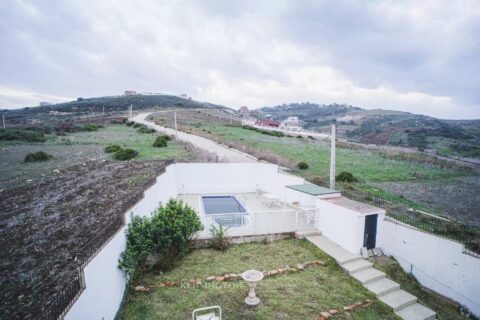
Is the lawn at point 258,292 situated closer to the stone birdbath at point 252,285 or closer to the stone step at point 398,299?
the stone birdbath at point 252,285

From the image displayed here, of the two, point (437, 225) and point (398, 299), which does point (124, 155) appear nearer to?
point (398, 299)

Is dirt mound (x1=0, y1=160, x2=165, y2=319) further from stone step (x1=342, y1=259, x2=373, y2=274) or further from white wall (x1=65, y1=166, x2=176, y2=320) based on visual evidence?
stone step (x1=342, y1=259, x2=373, y2=274)

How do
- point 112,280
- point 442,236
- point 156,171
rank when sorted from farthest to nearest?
point 156,171, point 442,236, point 112,280

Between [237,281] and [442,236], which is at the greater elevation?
[442,236]

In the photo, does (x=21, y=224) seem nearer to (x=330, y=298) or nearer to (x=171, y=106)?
(x=330, y=298)

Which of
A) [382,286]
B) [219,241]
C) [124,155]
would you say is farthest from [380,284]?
[124,155]

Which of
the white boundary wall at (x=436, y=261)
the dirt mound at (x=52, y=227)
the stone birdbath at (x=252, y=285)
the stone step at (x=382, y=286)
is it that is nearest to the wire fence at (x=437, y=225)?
the white boundary wall at (x=436, y=261)

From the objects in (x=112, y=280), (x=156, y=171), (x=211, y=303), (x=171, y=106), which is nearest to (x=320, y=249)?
(x=211, y=303)
